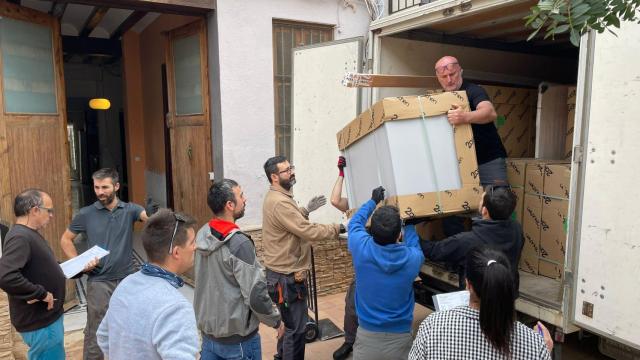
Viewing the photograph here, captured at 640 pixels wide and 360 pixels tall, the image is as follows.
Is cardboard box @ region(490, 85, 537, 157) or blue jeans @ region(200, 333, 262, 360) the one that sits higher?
cardboard box @ region(490, 85, 537, 157)

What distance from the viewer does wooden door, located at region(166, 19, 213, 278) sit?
5.27 meters

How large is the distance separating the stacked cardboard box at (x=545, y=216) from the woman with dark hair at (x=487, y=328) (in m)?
1.81

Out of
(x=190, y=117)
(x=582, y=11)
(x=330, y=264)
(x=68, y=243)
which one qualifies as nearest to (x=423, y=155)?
(x=582, y=11)

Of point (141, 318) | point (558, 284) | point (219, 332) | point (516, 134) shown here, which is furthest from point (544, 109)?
point (141, 318)

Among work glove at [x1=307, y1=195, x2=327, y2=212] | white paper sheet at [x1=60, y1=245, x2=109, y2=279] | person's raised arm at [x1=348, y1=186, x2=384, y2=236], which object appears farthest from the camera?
work glove at [x1=307, y1=195, x2=327, y2=212]

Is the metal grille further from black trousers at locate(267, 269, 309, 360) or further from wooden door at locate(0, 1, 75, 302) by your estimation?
wooden door at locate(0, 1, 75, 302)

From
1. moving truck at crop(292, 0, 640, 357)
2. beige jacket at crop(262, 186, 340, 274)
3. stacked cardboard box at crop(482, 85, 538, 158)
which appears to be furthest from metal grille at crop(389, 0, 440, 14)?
beige jacket at crop(262, 186, 340, 274)

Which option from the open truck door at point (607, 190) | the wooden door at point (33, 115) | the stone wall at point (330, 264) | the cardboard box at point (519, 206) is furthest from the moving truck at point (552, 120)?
the wooden door at point (33, 115)

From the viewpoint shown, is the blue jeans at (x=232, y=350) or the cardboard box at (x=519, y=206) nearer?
the blue jeans at (x=232, y=350)

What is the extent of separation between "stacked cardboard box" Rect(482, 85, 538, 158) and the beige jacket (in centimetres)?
194

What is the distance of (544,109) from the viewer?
153 inches

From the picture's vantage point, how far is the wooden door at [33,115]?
4406 mm

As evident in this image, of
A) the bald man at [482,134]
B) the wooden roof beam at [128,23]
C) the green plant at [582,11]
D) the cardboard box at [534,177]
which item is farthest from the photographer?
the wooden roof beam at [128,23]

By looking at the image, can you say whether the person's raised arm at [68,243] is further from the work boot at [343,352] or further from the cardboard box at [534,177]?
the cardboard box at [534,177]
